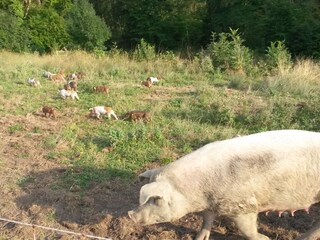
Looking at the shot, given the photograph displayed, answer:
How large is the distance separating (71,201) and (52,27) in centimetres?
2190

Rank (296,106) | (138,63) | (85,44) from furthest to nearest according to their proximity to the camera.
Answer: (85,44), (138,63), (296,106)

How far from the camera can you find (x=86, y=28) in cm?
2322

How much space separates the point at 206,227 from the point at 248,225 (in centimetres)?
45

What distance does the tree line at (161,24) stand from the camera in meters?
21.8

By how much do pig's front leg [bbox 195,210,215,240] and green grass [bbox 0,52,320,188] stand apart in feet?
5.17

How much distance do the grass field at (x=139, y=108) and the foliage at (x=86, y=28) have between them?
27.0 ft

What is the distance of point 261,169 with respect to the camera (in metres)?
4.41

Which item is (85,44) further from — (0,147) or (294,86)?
(0,147)

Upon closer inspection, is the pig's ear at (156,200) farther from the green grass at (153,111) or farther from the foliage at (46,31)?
the foliage at (46,31)

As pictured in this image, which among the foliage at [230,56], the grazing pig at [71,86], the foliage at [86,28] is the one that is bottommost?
the foliage at [86,28]

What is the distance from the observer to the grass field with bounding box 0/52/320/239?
6.71 meters

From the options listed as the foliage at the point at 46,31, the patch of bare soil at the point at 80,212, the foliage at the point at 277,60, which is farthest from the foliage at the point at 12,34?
the patch of bare soil at the point at 80,212

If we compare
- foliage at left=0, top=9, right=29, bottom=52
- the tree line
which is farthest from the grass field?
foliage at left=0, top=9, right=29, bottom=52

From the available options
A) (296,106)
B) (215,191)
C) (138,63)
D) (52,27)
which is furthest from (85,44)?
(215,191)
